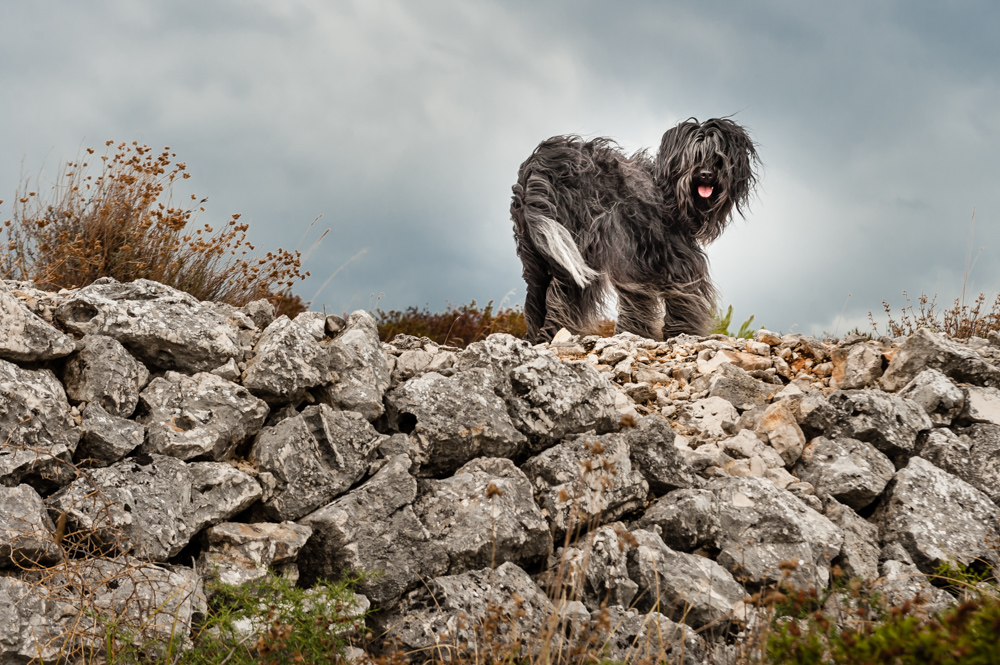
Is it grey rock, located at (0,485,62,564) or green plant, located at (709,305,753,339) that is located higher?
green plant, located at (709,305,753,339)

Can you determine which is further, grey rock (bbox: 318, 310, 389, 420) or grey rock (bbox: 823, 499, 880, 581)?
grey rock (bbox: 823, 499, 880, 581)

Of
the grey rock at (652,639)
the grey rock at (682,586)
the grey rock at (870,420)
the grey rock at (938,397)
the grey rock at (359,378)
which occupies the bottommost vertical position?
the grey rock at (652,639)

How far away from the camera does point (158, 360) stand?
3.20 meters

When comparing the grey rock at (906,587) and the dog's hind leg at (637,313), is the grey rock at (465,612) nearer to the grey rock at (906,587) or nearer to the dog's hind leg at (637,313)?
the grey rock at (906,587)

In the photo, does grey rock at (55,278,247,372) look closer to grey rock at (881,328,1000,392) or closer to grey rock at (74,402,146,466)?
grey rock at (74,402,146,466)

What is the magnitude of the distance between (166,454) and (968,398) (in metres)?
4.73

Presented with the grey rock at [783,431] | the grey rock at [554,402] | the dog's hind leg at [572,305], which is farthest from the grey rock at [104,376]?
the dog's hind leg at [572,305]

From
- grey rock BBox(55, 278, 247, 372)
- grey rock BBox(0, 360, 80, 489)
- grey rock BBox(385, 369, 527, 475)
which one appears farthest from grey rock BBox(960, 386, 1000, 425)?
grey rock BBox(0, 360, 80, 489)

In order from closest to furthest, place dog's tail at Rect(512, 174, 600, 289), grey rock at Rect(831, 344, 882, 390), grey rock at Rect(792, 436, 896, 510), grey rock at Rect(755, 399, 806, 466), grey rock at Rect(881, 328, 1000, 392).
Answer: grey rock at Rect(792, 436, 896, 510), grey rock at Rect(755, 399, 806, 466), grey rock at Rect(881, 328, 1000, 392), grey rock at Rect(831, 344, 882, 390), dog's tail at Rect(512, 174, 600, 289)

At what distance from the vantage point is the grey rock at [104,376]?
9.65 ft

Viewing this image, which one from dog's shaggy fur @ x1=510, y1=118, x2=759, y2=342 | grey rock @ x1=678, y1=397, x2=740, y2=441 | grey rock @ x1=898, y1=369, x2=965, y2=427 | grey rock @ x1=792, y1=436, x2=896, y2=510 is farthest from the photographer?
dog's shaggy fur @ x1=510, y1=118, x2=759, y2=342

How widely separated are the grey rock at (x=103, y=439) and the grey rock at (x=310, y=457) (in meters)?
0.51

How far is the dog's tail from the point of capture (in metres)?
7.37

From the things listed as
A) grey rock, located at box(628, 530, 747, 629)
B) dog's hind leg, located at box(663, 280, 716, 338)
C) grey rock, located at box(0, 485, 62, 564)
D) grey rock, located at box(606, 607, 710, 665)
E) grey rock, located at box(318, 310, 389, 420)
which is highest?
dog's hind leg, located at box(663, 280, 716, 338)
